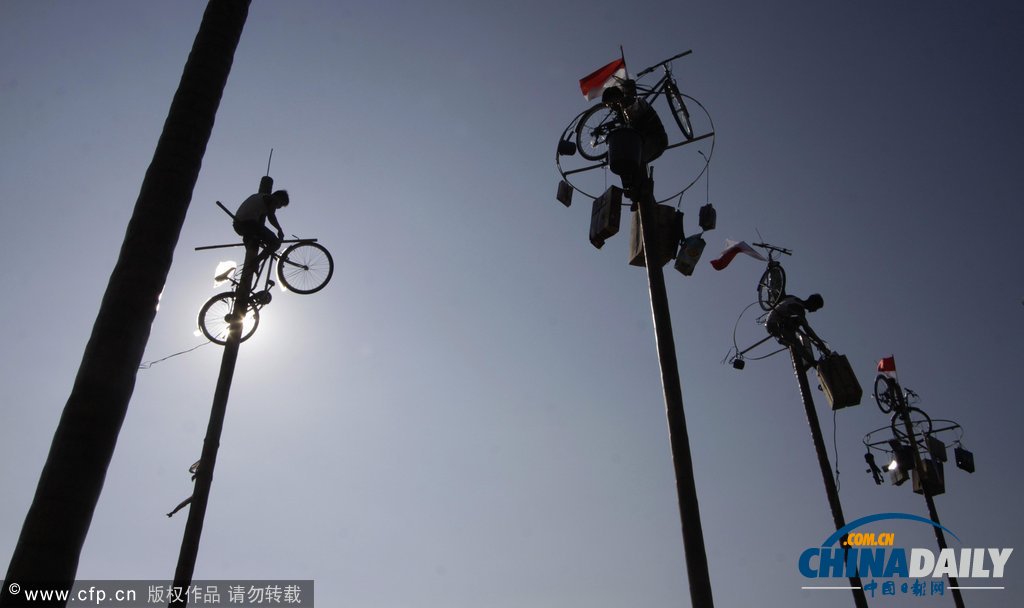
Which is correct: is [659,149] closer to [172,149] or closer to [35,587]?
[172,149]

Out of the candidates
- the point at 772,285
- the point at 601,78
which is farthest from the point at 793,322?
the point at 601,78

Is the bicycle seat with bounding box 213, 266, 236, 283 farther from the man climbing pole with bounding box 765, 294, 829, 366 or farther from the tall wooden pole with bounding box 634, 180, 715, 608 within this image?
the man climbing pole with bounding box 765, 294, 829, 366

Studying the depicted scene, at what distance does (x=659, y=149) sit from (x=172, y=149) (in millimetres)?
6723

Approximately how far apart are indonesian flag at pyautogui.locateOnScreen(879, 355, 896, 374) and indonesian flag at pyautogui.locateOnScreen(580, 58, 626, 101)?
66.7 feet

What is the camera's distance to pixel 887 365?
26.0 m

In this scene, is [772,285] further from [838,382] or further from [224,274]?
[224,274]

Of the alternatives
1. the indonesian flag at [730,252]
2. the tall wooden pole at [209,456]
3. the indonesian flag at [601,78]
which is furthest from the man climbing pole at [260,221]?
the indonesian flag at [730,252]

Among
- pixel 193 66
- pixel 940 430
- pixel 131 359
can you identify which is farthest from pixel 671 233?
pixel 940 430

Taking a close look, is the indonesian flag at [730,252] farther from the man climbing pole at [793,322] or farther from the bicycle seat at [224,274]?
the bicycle seat at [224,274]

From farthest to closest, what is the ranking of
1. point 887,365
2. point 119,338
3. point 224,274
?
point 887,365 → point 224,274 → point 119,338

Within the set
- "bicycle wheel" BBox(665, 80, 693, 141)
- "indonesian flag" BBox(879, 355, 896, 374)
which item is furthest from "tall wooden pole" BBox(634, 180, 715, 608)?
"indonesian flag" BBox(879, 355, 896, 374)

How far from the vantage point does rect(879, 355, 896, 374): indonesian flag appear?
84.8 feet

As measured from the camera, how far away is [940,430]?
74.1 ft

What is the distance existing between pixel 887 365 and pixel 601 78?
20.7m
